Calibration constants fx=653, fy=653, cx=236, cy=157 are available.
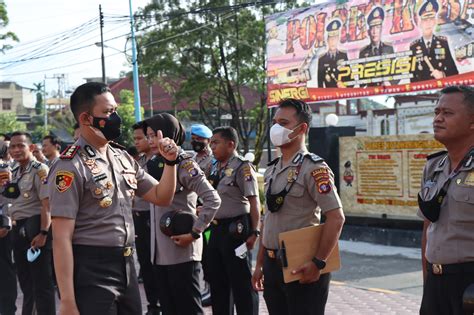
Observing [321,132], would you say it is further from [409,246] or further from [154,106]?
[154,106]

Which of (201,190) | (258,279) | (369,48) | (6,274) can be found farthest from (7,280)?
(369,48)

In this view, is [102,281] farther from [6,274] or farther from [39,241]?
[6,274]

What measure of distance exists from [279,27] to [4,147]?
28.2 feet

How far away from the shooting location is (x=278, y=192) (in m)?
4.32

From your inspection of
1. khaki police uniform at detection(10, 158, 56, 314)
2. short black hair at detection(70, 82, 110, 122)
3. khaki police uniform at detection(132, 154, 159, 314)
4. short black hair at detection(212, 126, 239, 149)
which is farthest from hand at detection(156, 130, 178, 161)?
khaki police uniform at detection(132, 154, 159, 314)

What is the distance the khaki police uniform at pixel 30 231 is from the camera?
6.16 metres

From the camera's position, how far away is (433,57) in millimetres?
12117

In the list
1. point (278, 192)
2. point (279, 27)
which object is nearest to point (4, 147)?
point (278, 192)

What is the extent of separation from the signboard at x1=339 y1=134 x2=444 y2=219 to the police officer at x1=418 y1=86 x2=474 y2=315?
7.21 metres

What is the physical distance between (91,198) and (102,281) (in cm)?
44

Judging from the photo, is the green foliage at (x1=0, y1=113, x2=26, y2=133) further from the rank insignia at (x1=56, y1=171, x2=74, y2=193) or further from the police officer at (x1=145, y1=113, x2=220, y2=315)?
the rank insignia at (x1=56, y1=171, x2=74, y2=193)

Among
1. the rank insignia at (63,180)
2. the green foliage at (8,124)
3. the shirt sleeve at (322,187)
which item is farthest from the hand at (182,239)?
the green foliage at (8,124)

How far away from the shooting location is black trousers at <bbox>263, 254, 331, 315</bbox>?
4160mm

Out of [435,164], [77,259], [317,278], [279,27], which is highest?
[279,27]
